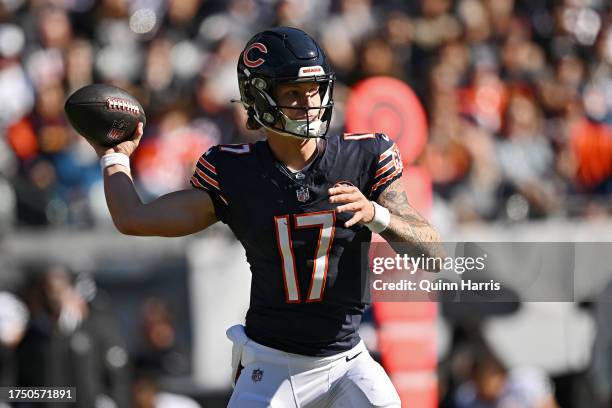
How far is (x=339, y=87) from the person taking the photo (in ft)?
27.6

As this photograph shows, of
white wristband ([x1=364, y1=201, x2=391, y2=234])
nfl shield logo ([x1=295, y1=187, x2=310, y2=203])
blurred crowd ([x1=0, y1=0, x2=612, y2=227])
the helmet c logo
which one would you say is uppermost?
blurred crowd ([x1=0, y1=0, x2=612, y2=227])

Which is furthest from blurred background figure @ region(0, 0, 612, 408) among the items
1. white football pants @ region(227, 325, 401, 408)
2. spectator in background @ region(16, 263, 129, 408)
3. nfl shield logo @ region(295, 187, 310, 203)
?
nfl shield logo @ region(295, 187, 310, 203)

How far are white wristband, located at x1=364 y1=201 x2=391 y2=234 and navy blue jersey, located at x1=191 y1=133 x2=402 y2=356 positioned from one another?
0.16 metres

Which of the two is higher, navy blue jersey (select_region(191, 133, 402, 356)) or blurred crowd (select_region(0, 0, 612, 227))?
blurred crowd (select_region(0, 0, 612, 227))

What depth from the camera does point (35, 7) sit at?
879 cm

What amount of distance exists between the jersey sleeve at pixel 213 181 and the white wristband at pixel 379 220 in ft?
1.89

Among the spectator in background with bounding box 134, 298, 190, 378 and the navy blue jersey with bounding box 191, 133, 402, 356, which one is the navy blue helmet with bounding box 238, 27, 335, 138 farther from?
the spectator in background with bounding box 134, 298, 190, 378

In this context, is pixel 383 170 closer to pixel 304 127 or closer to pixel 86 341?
pixel 304 127

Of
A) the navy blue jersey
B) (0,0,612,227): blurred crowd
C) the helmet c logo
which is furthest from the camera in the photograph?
(0,0,612,227): blurred crowd

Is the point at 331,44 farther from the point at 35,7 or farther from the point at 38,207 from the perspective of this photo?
the point at 38,207

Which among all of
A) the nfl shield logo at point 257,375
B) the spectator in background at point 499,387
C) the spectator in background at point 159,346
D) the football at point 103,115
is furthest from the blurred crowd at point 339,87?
the nfl shield logo at point 257,375

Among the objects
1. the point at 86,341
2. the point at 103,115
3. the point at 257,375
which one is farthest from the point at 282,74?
the point at 86,341

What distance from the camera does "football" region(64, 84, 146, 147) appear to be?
422cm

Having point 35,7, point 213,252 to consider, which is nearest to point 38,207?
point 213,252
